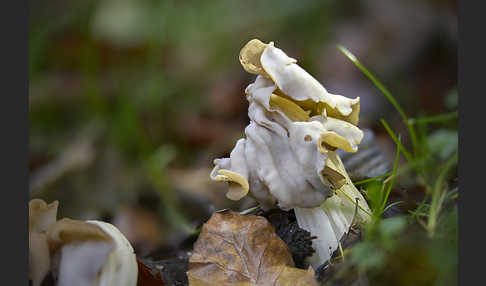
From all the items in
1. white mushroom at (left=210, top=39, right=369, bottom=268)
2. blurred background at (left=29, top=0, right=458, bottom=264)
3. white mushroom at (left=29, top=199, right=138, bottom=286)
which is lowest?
blurred background at (left=29, top=0, right=458, bottom=264)

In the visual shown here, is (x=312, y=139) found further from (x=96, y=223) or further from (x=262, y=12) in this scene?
(x=262, y=12)

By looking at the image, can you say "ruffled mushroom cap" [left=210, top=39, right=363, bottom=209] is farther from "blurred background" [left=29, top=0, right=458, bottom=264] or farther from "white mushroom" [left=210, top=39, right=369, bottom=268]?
"blurred background" [left=29, top=0, right=458, bottom=264]

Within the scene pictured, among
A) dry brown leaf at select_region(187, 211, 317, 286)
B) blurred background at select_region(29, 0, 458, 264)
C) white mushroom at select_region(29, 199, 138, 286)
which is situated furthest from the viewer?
blurred background at select_region(29, 0, 458, 264)

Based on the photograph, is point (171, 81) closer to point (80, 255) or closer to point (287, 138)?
point (287, 138)

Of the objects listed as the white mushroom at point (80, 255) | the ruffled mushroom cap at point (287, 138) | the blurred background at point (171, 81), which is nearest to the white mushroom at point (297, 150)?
the ruffled mushroom cap at point (287, 138)

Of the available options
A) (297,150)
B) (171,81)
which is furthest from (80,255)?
(171,81)

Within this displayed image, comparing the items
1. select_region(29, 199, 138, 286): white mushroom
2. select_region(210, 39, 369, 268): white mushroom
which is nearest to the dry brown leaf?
select_region(210, 39, 369, 268): white mushroom

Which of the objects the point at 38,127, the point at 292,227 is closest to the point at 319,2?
the point at 38,127
